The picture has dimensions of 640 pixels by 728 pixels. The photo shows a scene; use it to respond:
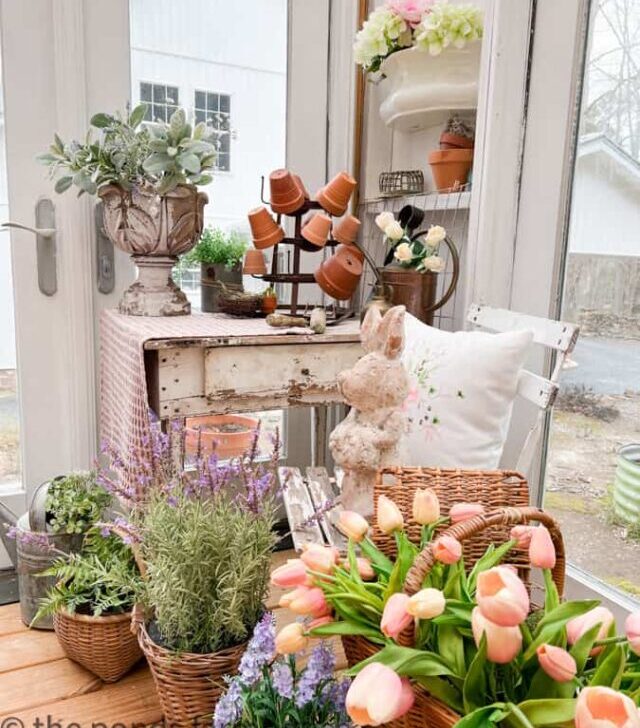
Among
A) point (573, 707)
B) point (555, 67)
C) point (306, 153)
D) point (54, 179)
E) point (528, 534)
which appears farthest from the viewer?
point (306, 153)

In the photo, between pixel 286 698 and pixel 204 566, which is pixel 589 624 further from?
pixel 204 566

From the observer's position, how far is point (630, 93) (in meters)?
1.24

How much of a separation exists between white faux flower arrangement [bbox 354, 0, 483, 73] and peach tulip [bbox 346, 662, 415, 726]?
140 centimetres

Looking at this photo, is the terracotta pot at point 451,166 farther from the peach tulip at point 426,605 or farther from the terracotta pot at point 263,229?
the peach tulip at point 426,605

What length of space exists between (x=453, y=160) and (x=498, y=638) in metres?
1.30

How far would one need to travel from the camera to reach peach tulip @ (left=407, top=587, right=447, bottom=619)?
0.57 m

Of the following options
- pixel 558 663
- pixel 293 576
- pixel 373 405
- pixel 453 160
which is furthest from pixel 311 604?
pixel 453 160

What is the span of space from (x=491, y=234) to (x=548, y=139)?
23 cm

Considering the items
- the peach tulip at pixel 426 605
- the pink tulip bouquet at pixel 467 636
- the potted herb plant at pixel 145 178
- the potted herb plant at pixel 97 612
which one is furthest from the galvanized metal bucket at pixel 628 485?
the potted herb plant at pixel 145 178

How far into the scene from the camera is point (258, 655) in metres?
0.86

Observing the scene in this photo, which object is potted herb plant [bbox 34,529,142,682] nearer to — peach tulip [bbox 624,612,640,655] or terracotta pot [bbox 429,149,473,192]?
peach tulip [bbox 624,612,640,655]

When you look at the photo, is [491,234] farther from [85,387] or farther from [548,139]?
[85,387]

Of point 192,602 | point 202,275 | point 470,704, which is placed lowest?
point 192,602

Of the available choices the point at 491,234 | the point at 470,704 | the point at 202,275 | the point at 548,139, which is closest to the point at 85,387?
the point at 202,275
